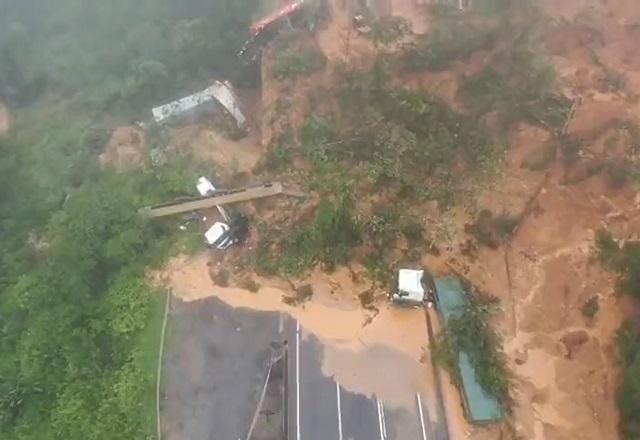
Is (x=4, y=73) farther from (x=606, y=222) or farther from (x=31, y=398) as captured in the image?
(x=606, y=222)

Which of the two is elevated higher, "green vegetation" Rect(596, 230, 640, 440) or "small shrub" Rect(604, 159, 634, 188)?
"small shrub" Rect(604, 159, 634, 188)

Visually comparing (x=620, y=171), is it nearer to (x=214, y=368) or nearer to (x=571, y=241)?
(x=571, y=241)

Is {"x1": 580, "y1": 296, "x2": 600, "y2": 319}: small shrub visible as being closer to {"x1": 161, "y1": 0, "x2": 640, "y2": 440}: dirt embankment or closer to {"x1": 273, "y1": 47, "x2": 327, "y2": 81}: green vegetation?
{"x1": 161, "y1": 0, "x2": 640, "y2": 440}: dirt embankment

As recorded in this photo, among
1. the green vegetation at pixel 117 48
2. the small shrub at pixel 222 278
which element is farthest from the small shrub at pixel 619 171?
the green vegetation at pixel 117 48

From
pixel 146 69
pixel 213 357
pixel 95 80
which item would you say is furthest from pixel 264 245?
pixel 95 80

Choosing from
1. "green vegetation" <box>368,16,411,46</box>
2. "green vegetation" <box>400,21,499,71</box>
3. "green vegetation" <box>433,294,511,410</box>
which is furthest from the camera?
"green vegetation" <box>368,16,411,46</box>

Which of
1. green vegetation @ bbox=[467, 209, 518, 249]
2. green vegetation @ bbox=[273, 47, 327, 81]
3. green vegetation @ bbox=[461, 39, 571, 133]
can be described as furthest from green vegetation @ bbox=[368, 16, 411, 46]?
green vegetation @ bbox=[467, 209, 518, 249]

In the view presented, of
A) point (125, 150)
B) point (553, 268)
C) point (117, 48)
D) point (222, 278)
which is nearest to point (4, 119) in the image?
point (117, 48)
